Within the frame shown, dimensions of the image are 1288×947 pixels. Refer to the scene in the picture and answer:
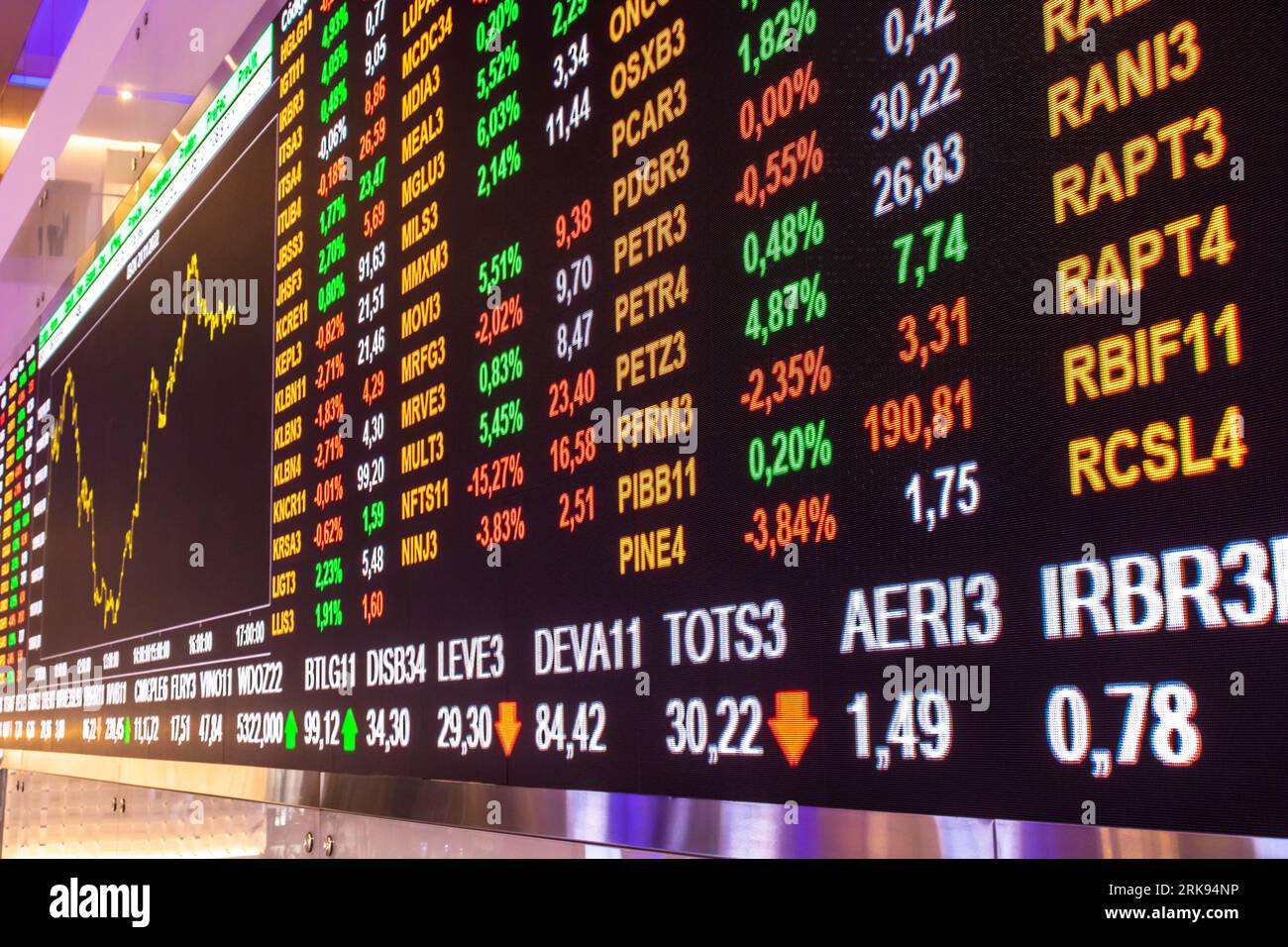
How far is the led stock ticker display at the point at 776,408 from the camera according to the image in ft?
5.80

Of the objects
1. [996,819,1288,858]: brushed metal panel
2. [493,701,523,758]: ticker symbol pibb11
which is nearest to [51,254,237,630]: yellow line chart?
[493,701,523,758]: ticker symbol pibb11

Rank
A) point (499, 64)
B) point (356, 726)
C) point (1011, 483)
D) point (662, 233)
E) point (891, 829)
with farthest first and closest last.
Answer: point (356, 726) < point (499, 64) < point (662, 233) < point (891, 829) < point (1011, 483)

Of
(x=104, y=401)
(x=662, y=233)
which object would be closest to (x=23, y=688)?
(x=104, y=401)

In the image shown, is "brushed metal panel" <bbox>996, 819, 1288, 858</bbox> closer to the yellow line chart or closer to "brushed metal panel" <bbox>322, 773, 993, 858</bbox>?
"brushed metal panel" <bbox>322, 773, 993, 858</bbox>

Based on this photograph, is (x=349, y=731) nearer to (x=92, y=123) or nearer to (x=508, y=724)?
(x=508, y=724)

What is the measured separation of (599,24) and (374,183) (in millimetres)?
Result: 1262

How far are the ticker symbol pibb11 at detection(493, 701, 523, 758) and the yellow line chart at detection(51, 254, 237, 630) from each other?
2420 millimetres

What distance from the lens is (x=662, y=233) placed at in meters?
2.83

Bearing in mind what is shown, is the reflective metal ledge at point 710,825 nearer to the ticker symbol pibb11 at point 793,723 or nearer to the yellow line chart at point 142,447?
the ticker symbol pibb11 at point 793,723

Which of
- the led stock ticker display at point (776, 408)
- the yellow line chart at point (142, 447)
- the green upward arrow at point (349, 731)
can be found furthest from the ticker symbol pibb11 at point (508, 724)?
the yellow line chart at point (142, 447)

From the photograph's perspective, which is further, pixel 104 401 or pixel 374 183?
pixel 104 401

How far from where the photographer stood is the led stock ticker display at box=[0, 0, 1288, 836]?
1.77m
